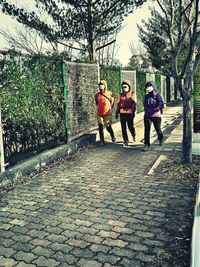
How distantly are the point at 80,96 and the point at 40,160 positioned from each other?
328cm

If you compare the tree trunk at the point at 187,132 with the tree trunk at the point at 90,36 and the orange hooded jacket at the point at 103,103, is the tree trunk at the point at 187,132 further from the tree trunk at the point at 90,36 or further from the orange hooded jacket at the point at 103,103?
the tree trunk at the point at 90,36

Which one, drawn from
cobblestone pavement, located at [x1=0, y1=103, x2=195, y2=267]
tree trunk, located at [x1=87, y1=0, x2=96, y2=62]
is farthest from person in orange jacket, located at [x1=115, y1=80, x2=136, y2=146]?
tree trunk, located at [x1=87, y1=0, x2=96, y2=62]

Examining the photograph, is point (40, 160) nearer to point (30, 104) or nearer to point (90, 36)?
point (30, 104)

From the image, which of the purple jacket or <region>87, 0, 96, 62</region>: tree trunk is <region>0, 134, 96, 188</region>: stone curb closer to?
the purple jacket

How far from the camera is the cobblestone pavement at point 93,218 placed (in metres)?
3.63

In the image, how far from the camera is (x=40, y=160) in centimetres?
733

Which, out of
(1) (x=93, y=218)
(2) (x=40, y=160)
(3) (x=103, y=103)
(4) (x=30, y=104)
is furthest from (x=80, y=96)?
(1) (x=93, y=218)

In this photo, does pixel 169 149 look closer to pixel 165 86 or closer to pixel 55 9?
pixel 55 9

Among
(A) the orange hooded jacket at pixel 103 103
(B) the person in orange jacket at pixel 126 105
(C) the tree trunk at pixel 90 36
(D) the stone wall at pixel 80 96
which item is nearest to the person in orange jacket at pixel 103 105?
(A) the orange hooded jacket at pixel 103 103

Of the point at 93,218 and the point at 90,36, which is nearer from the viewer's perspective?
the point at 93,218

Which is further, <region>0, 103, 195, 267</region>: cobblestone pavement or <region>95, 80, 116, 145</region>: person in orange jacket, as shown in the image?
<region>95, 80, 116, 145</region>: person in orange jacket

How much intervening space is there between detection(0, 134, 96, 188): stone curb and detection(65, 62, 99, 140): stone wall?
0.29 m

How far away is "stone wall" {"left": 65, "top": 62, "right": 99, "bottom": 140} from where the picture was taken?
9.25m

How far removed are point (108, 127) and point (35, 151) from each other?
288 cm
